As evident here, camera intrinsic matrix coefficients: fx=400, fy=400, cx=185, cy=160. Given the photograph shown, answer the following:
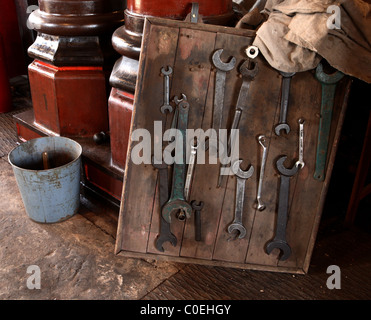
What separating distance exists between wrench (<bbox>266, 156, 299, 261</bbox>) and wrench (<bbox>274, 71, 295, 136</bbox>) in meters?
0.14

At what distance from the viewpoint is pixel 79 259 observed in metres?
2.13

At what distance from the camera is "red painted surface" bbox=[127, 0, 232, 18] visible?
6.25 feet

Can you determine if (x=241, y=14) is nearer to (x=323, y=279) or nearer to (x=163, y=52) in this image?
(x=163, y=52)

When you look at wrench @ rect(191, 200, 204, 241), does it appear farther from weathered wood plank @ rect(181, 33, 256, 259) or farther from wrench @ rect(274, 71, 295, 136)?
wrench @ rect(274, 71, 295, 136)

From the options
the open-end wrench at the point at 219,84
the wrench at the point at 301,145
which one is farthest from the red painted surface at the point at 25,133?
the wrench at the point at 301,145

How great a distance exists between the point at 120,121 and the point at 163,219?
0.64 m

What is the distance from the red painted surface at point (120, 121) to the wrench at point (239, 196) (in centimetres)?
69

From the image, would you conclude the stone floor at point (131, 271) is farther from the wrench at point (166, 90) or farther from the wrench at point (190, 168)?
the wrench at point (166, 90)

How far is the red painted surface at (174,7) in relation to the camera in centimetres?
191

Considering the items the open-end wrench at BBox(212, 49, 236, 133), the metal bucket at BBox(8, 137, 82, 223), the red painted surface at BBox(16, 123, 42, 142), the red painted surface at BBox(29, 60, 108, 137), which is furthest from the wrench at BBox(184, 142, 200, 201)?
the red painted surface at BBox(16, 123, 42, 142)

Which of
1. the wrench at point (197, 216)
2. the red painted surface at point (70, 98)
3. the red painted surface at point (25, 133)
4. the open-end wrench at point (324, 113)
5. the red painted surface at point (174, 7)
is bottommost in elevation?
the red painted surface at point (25, 133)

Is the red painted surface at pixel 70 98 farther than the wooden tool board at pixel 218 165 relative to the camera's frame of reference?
Yes

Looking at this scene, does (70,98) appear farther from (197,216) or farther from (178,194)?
(197,216)

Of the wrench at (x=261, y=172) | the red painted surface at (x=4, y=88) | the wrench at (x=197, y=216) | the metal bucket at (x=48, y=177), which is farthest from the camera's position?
the red painted surface at (x=4, y=88)
